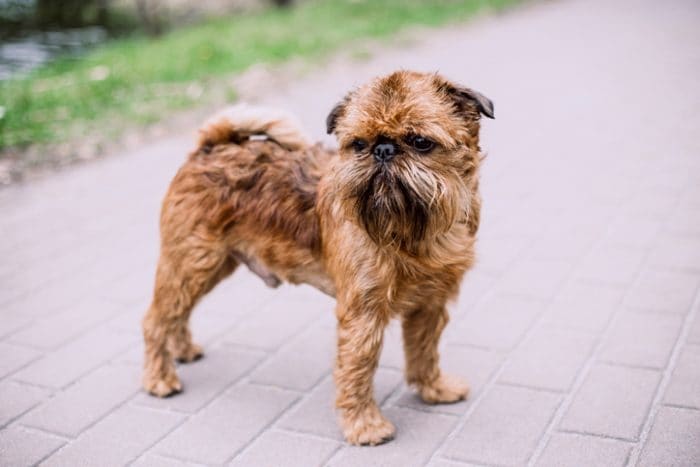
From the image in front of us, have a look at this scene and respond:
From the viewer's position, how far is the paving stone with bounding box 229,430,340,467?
11.7ft

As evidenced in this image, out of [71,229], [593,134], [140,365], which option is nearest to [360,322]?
[140,365]

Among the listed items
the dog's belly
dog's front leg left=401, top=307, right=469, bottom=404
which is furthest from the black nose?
dog's front leg left=401, top=307, right=469, bottom=404

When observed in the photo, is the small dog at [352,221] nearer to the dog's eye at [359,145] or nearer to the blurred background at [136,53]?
the dog's eye at [359,145]

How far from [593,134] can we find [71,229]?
5.16m

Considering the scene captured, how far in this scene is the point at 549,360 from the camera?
169 inches

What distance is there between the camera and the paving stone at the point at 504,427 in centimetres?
352

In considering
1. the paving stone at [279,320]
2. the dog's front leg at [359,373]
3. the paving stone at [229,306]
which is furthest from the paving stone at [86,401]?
the dog's front leg at [359,373]

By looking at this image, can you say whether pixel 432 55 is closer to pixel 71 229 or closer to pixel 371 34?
pixel 371 34

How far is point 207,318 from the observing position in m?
5.09

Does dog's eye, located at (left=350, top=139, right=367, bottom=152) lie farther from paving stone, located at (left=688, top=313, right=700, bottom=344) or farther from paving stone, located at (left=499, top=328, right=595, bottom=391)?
paving stone, located at (left=688, top=313, right=700, bottom=344)

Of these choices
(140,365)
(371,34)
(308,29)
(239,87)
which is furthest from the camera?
(308,29)

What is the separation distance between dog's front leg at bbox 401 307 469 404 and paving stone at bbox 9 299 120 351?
7.15 ft

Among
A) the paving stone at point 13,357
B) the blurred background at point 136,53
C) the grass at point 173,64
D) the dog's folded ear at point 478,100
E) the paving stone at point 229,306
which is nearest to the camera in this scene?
the dog's folded ear at point 478,100

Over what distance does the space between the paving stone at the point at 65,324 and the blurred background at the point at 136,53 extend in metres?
3.06
